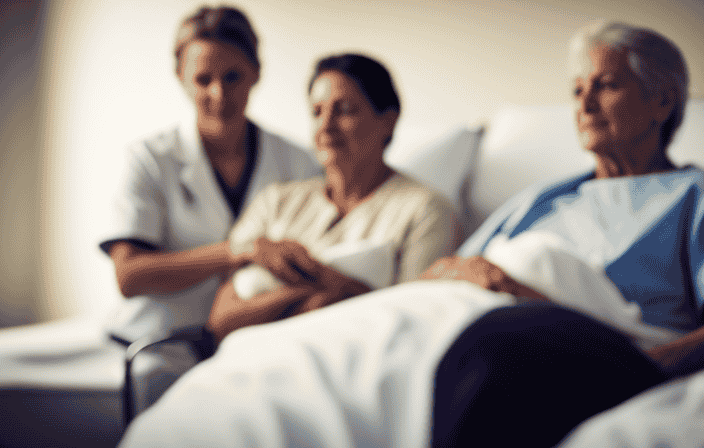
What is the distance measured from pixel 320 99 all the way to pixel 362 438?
0.80 meters

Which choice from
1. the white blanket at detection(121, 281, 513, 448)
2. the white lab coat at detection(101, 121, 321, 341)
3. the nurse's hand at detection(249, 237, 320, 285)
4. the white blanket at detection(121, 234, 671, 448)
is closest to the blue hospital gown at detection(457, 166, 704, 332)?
the white blanket at detection(121, 234, 671, 448)

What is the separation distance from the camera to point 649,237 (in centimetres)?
95

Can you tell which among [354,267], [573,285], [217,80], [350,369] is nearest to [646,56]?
[573,285]

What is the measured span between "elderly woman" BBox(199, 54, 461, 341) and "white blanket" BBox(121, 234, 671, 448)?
0.22m

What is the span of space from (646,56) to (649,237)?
33 centimetres

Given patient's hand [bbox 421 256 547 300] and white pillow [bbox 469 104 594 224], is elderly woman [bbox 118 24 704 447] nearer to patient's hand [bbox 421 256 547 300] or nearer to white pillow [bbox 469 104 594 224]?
patient's hand [bbox 421 256 547 300]

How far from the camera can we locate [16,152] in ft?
8.13

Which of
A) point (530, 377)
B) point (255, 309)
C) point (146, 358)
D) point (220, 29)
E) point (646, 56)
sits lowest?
point (146, 358)

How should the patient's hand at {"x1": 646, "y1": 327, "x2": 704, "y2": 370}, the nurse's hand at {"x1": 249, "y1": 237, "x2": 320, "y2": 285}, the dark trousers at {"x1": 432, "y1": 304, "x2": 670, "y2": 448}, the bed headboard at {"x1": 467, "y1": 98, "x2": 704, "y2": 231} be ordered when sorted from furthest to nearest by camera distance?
the bed headboard at {"x1": 467, "y1": 98, "x2": 704, "y2": 231} → the nurse's hand at {"x1": 249, "y1": 237, "x2": 320, "y2": 285} → the patient's hand at {"x1": 646, "y1": 327, "x2": 704, "y2": 370} → the dark trousers at {"x1": 432, "y1": 304, "x2": 670, "y2": 448}

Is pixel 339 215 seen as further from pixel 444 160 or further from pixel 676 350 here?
pixel 676 350

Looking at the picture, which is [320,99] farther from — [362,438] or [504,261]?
[362,438]

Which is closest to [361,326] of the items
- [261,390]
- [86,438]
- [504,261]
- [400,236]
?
[261,390]

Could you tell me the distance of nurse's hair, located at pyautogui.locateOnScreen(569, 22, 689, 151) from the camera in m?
1.01

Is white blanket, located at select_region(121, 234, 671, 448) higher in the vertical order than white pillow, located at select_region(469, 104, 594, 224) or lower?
lower
